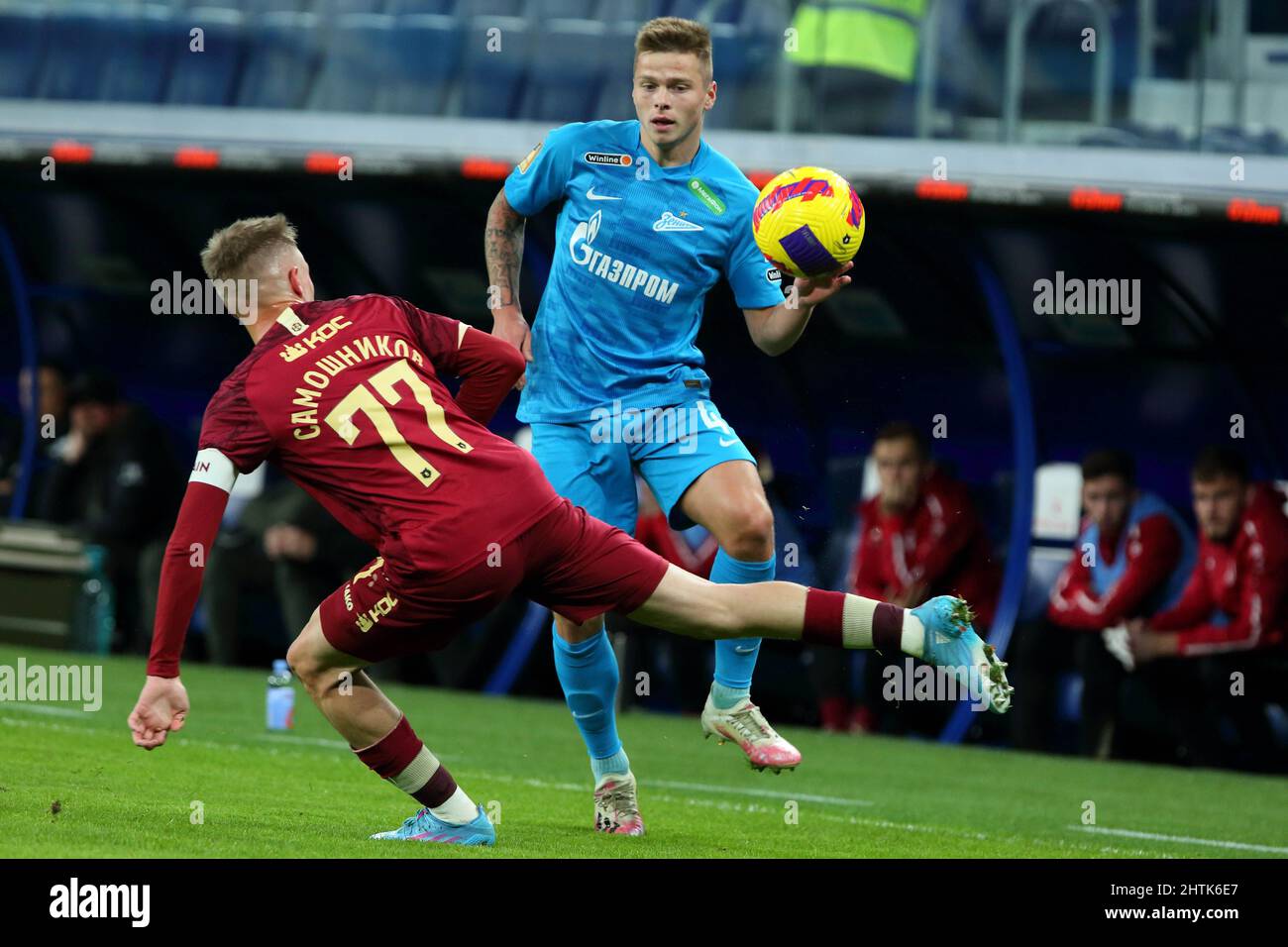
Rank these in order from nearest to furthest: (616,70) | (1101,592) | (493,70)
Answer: (1101,592)
(616,70)
(493,70)

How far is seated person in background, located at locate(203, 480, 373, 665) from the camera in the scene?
524 inches

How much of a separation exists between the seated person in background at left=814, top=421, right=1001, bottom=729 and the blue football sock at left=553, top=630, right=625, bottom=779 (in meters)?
4.71

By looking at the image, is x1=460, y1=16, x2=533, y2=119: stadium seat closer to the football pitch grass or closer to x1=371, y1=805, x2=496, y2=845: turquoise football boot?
the football pitch grass

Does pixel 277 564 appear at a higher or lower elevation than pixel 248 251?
lower

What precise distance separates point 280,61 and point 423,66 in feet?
2.95

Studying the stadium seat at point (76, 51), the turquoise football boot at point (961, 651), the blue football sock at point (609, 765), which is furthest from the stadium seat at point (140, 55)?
the turquoise football boot at point (961, 651)

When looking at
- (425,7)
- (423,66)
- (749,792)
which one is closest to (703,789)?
(749,792)

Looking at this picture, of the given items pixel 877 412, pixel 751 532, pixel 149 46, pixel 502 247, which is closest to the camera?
pixel 751 532

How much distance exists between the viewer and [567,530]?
5730 millimetres

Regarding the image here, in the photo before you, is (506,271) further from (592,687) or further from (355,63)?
(355,63)

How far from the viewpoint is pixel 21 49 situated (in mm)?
13695

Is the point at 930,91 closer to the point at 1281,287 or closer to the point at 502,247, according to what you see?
the point at 1281,287
